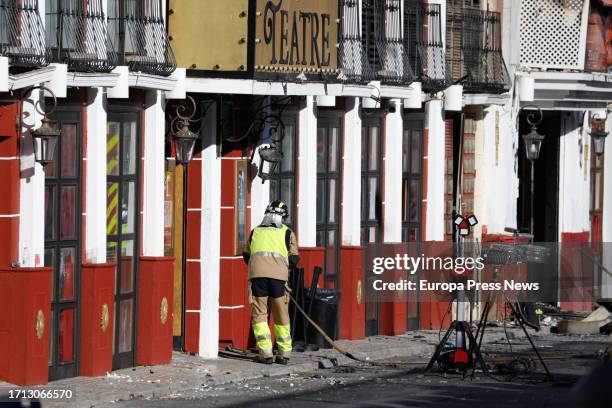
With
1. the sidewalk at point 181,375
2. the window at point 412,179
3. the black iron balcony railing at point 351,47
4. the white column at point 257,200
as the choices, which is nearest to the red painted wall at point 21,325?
the sidewalk at point 181,375

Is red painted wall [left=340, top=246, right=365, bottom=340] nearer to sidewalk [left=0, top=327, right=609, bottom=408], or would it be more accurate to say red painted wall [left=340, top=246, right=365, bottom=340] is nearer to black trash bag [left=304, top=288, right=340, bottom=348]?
sidewalk [left=0, top=327, right=609, bottom=408]

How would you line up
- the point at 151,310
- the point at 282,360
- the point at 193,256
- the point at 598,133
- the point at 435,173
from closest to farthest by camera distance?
the point at 151,310 → the point at 282,360 → the point at 193,256 → the point at 435,173 → the point at 598,133

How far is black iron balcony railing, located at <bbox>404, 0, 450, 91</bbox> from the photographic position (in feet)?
82.7

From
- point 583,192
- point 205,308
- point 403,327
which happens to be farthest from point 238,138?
point 583,192


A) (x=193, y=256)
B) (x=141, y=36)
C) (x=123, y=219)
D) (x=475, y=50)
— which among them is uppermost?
(x=475, y=50)

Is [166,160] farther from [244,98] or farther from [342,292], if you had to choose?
[342,292]

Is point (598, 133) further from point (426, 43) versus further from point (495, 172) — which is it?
point (426, 43)

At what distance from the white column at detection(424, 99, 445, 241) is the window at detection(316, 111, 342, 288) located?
2.60 meters

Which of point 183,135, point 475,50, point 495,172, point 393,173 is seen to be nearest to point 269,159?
point 183,135

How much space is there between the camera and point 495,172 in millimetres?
28469

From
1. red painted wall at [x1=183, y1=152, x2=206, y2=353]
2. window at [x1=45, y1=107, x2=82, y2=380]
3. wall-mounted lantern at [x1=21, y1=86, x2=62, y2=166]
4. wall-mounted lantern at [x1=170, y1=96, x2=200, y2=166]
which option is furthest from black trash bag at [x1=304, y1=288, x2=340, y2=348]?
wall-mounted lantern at [x1=21, y1=86, x2=62, y2=166]

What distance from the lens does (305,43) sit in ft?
69.6

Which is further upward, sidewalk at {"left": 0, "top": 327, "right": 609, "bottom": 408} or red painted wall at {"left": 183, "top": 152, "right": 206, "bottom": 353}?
red painted wall at {"left": 183, "top": 152, "right": 206, "bottom": 353}

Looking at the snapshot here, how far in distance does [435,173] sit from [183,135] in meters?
7.05
